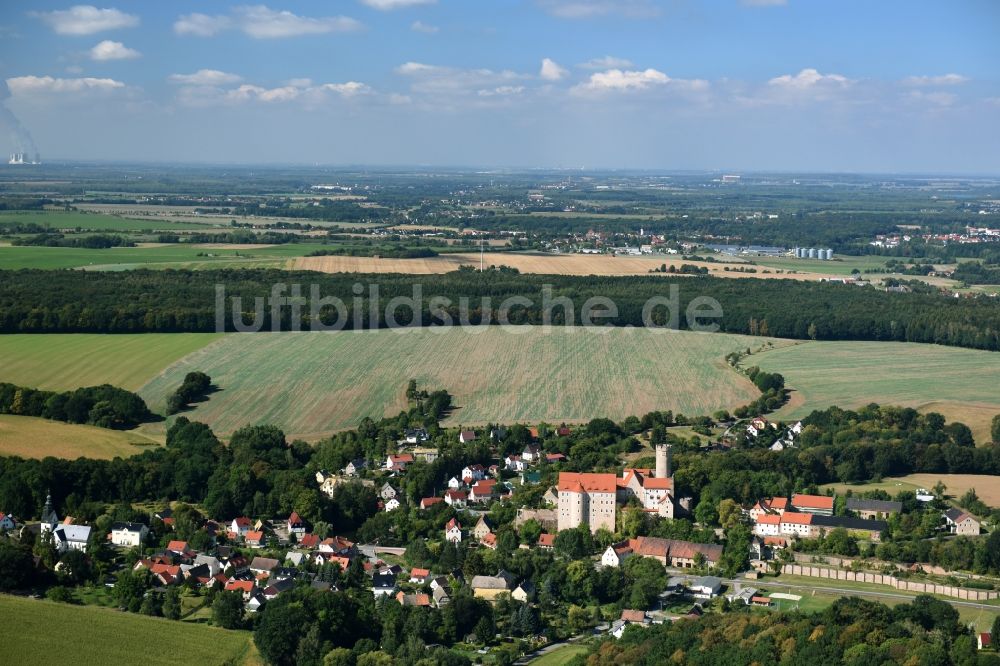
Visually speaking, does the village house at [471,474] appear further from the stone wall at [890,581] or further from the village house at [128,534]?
the stone wall at [890,581]

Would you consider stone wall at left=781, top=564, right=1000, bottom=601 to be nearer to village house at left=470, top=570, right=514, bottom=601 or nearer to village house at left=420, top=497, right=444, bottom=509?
village house at left=470, top=570, right=514, bottom=601

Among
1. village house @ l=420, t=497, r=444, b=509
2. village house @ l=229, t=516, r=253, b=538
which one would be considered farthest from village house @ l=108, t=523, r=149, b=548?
village house @ l=420, t=497, r=444, b=509

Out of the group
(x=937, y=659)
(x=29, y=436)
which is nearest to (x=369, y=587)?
(x=937, y=659)

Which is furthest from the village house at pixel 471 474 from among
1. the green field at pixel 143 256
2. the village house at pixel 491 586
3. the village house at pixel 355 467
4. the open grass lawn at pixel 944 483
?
the green field at pixel 143 256

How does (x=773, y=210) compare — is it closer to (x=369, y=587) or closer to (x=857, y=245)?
(x=857, y=245)

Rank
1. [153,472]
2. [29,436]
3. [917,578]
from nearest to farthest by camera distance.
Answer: [917,578], [153,472], [29,436]
